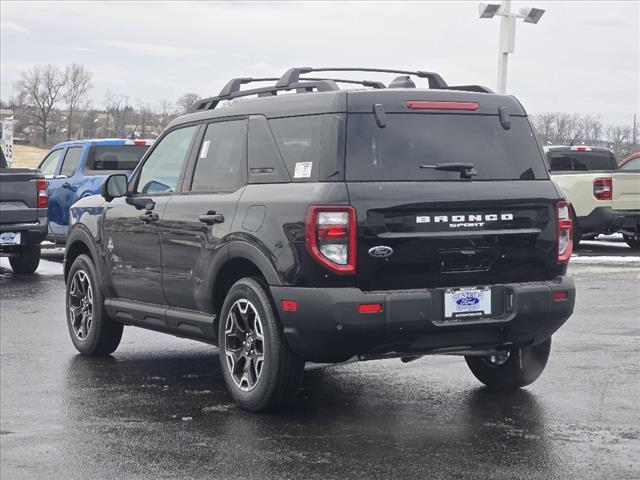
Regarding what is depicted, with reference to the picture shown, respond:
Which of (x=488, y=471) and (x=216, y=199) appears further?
(x=216, y=199)

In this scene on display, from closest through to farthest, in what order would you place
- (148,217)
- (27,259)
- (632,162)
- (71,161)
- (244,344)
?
(244,344) → (148,217) → (27,259) → (71,161) → (632,162)

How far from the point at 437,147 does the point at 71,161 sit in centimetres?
1292

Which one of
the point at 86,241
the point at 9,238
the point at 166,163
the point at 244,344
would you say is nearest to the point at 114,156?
the point at 9,238

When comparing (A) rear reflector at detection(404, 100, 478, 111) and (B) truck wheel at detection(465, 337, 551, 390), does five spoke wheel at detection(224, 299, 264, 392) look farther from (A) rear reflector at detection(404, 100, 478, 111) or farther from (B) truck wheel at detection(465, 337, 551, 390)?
(B) truck wheel at detection(465, 337, 551, 390)

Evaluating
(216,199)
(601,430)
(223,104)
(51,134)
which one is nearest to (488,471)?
(601,430)

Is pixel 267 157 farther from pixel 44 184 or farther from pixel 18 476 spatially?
pixel 44 184

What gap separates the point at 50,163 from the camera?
1967 cm

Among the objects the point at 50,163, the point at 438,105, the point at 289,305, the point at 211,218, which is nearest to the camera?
the point at 289,305

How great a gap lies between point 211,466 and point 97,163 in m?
13.3

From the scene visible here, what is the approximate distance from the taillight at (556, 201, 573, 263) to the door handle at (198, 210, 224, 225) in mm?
2027

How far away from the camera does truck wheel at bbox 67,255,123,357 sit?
892 cm

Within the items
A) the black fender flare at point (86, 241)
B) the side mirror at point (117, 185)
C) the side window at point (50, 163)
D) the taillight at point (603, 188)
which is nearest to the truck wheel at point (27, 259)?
the side window at point (50, 163)

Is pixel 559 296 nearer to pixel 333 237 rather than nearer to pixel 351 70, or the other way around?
pixel 333 237

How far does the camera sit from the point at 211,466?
5605 mm
